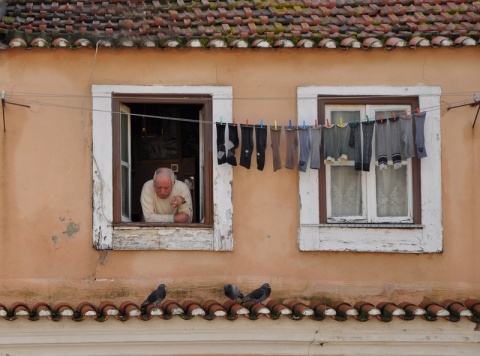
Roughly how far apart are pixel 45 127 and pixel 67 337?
2774mm

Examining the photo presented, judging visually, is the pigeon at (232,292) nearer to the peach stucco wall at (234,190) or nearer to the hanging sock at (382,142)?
the peach stucco wall at (234,190)

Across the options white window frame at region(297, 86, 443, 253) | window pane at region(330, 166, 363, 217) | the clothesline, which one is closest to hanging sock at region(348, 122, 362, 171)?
the clothesline

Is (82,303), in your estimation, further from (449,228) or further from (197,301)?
(449,228)

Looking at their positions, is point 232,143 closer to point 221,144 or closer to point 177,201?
point 221,144

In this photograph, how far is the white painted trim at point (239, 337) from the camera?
1631 centimetres

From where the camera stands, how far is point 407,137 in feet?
55.2

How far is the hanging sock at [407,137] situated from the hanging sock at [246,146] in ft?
6.49

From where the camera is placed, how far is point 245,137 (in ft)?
55.1

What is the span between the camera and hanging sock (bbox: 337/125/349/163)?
55.6ft

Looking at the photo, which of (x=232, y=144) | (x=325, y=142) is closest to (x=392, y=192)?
(x=325, y=142)

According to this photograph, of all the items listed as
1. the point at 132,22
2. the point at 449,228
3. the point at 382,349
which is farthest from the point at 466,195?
the point at 132,22

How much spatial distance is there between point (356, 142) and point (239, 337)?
2.97m

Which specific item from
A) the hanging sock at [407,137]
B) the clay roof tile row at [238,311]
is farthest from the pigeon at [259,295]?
the hanging sock at [407,137]

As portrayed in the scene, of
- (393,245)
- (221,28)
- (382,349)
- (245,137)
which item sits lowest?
(382,349)
